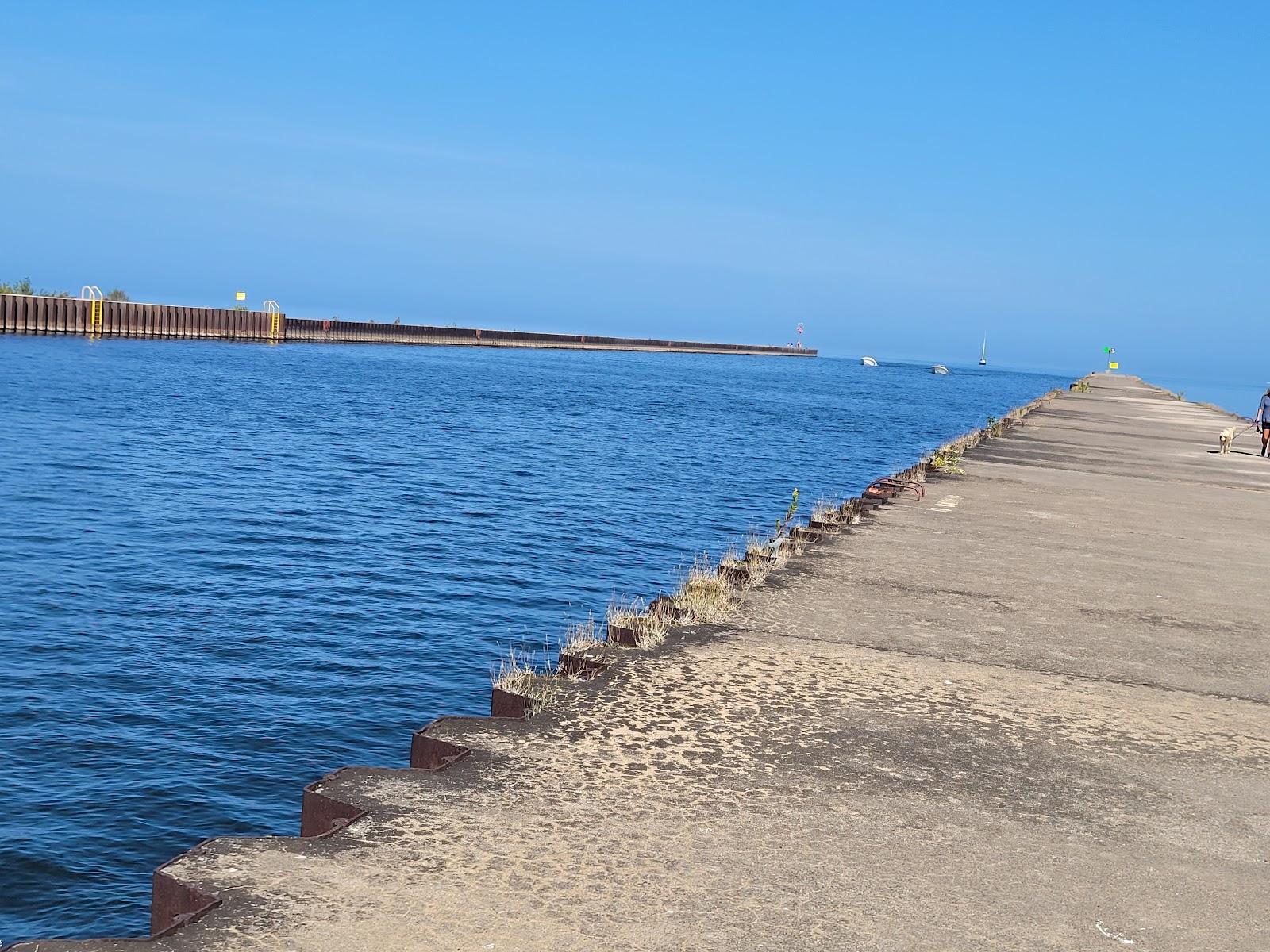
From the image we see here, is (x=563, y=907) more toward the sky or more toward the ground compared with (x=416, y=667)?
more toward the sky

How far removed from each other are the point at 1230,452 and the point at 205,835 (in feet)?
91.0

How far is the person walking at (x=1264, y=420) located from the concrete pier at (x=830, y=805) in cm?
2081

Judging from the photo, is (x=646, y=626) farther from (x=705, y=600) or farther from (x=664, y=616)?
(x=705, y=600)

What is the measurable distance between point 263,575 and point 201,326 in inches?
3546

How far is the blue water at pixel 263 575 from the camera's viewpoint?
29.0ft

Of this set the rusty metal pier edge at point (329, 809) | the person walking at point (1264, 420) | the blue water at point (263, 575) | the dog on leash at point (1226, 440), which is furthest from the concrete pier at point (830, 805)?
the person walking at point (1264, 420)

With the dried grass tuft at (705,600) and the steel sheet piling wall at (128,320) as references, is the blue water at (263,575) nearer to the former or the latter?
the dried grass tuft at (705,600)

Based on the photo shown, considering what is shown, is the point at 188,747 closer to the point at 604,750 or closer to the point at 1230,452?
the point at 604,750

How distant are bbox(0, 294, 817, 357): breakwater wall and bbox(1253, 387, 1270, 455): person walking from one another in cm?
7211

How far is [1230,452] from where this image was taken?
30016mm

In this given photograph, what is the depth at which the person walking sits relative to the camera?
28989 mm

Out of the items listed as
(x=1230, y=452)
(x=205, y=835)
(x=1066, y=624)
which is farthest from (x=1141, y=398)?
(x=205, y=835)

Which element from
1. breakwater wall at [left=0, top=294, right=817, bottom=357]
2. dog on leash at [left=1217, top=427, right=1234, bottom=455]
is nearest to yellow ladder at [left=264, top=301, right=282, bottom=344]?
breakwater wall at [left=0, top=294, right=817, bottom=357]

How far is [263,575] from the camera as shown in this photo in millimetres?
16250
